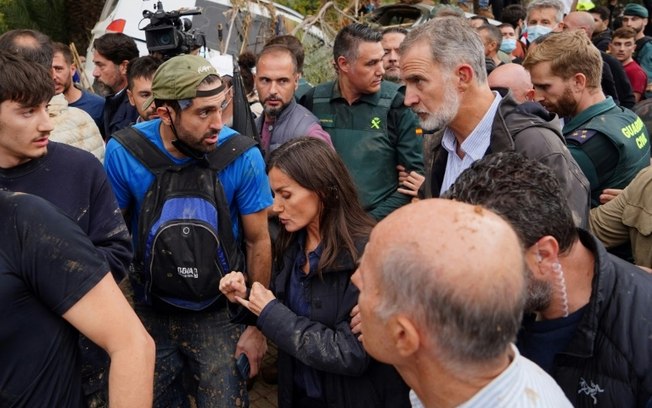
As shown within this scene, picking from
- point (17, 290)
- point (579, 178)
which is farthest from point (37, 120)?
point (579, 178)

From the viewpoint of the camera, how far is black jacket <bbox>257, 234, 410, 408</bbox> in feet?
7.81

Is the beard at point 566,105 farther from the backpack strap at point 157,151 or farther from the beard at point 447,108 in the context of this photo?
the backpack strap at point 157,151

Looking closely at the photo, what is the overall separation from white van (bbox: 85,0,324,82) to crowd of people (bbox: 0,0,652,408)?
3.29 m

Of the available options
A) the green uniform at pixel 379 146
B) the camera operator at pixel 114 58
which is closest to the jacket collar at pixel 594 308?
the green uniform at pixel 379 146

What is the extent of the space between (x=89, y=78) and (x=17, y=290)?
24.7 feet

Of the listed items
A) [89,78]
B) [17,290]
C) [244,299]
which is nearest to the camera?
[17,290]

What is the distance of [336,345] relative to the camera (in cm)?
239

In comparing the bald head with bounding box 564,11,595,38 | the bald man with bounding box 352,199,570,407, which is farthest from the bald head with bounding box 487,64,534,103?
the bald head with bounding box 564,11,595,38

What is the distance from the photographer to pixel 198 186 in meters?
2.90

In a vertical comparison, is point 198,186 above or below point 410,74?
below

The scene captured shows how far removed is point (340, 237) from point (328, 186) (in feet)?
0.76

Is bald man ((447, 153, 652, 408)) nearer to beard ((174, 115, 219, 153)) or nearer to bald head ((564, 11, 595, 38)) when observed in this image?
beard ((174, 115, 219, 153))

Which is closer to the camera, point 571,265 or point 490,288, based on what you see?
point 490,288

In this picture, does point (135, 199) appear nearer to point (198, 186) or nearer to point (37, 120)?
point (198, 186)
